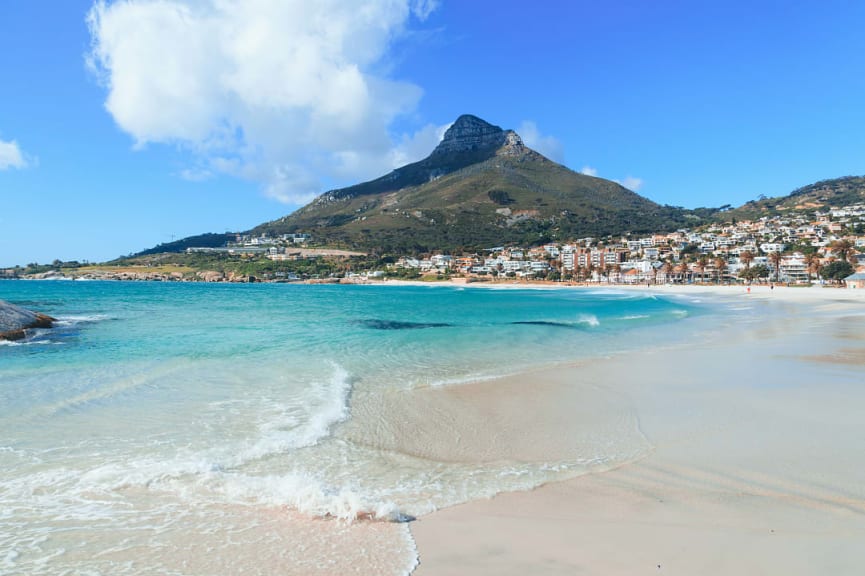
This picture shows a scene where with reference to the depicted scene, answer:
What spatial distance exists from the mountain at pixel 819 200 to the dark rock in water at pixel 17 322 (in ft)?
656

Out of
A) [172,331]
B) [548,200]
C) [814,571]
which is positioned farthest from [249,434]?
[548,200]

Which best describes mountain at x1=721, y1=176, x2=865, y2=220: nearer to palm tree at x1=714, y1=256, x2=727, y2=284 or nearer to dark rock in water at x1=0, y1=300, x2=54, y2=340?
palm tree at x1=714, y1=256, x2=727, y2=284

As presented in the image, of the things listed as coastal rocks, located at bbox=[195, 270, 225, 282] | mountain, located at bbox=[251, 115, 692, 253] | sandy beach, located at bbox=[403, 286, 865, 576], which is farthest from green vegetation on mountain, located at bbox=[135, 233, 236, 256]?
sandy beach, located at bbox=[403, 286, 865, 576]

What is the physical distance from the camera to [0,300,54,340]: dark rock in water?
1844 cm

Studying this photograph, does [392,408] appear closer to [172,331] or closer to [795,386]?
[795,386]

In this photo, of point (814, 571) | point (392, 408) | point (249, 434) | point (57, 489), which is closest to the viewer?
point (814, 571)

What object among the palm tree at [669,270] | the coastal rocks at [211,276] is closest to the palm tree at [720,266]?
the palm tree at [669,270]

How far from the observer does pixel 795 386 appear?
1098 cm

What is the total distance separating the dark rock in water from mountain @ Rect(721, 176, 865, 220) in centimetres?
19987

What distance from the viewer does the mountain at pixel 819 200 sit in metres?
166

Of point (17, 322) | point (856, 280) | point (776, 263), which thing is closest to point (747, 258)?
point (776, 263)

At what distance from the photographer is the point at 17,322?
19766 mm

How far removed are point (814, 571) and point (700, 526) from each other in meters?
0.92

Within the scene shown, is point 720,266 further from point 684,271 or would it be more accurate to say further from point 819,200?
point 819,200
